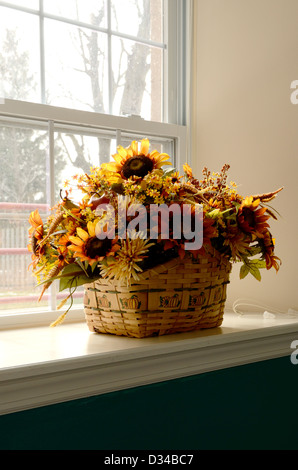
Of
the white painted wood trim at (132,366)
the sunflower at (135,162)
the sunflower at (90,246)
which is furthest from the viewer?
the sunflower at (135,162)

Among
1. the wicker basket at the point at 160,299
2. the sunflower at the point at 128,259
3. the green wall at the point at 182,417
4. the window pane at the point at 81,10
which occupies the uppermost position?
the window pane at the point at 81,10

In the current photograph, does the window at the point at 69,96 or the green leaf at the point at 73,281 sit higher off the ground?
the window at the point at 69,96

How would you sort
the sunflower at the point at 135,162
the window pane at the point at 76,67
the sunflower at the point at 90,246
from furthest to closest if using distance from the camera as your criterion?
the window pane at the point at 76,67
the sunflower at the point at 135,162
the sunflower at the point at 90,246

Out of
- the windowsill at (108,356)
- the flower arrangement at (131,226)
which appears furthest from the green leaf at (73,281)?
the windowsill at (108,356)

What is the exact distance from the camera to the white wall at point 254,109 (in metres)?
1.54

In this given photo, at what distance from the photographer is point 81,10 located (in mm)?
1578

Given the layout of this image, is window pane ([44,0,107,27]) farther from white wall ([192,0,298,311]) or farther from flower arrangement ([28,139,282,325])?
flower arrangement ([28,139,282,325])

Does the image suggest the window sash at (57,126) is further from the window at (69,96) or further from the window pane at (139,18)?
the window pane at (139,18)

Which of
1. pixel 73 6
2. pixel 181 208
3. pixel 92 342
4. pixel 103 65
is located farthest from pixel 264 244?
pixel 73 6

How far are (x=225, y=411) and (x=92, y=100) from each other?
915mm

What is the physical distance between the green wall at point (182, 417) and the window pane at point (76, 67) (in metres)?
0.83

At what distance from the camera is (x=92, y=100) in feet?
5.21

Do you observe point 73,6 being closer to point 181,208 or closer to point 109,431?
point 181,208
